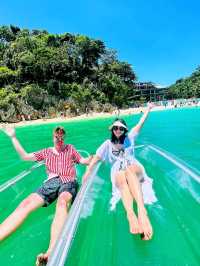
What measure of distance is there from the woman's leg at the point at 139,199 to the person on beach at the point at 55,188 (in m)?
0.63

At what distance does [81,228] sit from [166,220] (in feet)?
2.67

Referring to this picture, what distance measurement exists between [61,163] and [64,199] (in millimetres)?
571

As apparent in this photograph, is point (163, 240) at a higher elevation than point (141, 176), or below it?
below

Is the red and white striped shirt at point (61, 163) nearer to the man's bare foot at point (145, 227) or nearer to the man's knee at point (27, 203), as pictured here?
the man's knee at point (27, 203)

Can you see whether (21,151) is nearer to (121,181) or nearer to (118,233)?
(121,181)

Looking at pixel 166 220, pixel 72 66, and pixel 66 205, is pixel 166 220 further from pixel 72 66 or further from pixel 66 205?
pixel 72 66

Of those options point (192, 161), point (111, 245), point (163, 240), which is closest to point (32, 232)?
point (111, 245)

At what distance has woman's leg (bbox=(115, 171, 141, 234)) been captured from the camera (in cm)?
297

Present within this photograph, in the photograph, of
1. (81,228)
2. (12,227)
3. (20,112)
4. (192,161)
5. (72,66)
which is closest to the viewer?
(12,227)

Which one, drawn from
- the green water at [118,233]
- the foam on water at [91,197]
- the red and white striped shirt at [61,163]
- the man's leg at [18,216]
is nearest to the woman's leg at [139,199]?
the green water at [118,233]

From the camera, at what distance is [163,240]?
2961 millimetres

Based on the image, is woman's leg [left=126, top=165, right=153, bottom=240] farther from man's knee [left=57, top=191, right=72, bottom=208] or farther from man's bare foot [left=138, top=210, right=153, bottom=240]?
man's knee [left=57, top=191, right=72, bottom=208]

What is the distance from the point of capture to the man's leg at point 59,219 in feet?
8.37

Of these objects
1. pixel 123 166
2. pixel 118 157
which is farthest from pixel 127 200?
pixel 118 157
